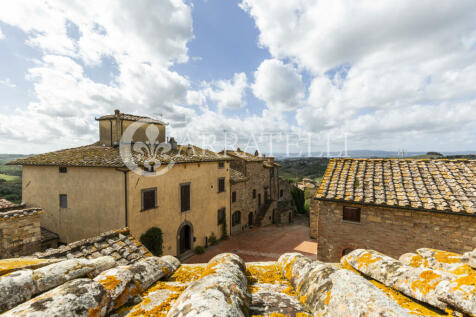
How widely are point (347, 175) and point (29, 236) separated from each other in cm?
1399

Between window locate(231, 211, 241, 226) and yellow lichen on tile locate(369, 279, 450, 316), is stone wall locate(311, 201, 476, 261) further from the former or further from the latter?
window locate(231, 211, 241, 226)

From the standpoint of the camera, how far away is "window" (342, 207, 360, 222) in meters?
8.21

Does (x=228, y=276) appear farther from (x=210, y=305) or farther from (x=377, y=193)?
(x=377, y=193)

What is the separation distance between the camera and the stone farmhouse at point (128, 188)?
36.9 ft

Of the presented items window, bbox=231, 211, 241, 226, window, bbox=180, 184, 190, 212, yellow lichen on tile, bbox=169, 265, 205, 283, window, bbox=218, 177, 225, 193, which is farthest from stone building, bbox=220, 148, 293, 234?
yellow lichen on tile, bbox=169, 265, 205, 283

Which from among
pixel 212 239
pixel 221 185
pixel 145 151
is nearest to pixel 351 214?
pixel 221 185

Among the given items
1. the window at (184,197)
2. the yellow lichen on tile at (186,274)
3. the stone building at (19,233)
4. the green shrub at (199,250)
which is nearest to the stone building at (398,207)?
the yellow lichen on tile at (186,274)

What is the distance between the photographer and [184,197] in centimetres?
1470

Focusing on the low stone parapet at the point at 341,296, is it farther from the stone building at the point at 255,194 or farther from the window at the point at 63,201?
the stone building at the point at 255,194

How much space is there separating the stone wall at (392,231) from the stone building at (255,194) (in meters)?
12.1

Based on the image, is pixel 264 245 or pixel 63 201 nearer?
pixel 63 201

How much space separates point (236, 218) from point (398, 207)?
15.9 m

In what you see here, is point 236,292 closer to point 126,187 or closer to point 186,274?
point 186,274

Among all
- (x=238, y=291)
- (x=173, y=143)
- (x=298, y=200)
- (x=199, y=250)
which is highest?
(x=173, y=143)
